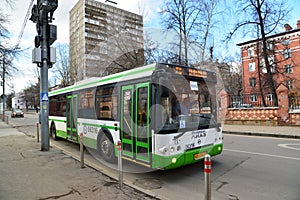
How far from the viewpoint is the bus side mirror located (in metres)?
5.07

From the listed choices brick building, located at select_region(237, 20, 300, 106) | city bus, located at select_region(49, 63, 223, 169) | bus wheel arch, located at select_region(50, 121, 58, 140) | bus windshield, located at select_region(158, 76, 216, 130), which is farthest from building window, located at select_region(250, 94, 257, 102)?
bus wheel arch, located at select_region(50, 121, 58, 140)

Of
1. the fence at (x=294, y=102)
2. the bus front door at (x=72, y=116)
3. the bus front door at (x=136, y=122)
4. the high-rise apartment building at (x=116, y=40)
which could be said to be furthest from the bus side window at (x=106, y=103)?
the fence at (x=294, y=102)

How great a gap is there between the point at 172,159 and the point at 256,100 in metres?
14.4

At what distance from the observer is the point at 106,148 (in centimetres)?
706

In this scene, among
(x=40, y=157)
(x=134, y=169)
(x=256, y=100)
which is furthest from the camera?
(x=256, y=100)

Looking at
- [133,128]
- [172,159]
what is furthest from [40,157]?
[172,159]

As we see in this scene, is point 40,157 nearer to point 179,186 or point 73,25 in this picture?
point 179,186

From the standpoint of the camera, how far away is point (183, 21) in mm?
20922

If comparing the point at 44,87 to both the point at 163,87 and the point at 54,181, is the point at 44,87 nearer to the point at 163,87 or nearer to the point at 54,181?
the point at 54,181

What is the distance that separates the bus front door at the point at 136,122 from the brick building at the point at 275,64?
14.0 m

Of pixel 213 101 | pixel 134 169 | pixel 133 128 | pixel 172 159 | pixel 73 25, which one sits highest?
pixel 73 25

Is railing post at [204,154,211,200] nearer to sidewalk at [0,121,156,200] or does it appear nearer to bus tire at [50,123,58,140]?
sidewalk at [0,121,156,200]

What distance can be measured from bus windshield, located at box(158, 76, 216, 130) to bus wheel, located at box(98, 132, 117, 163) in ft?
8.35

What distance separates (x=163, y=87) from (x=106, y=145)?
10.3 ft
